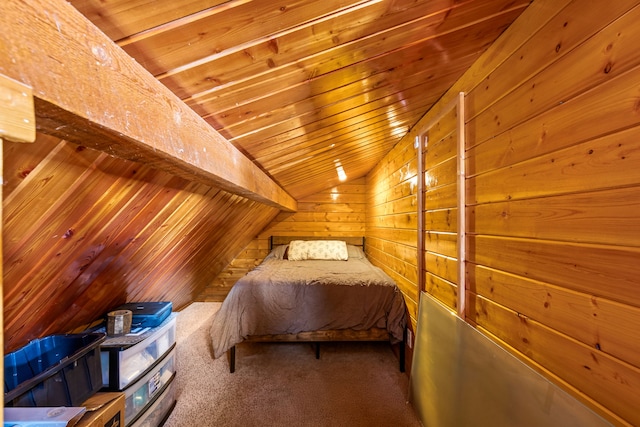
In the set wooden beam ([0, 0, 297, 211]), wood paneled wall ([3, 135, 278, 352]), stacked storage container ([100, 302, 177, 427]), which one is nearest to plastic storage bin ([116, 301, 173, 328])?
stacked storage container ([100, 302, 177, 427])

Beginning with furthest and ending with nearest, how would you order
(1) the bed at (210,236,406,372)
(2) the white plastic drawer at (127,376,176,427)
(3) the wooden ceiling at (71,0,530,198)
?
(1) the bed at (210,236,406,372), (2) the white plastic drawer at (127,376,176,427), (3) the wooden ceiling at (71,0,530,198)

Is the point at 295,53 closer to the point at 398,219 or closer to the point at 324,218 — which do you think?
the point at 398,219

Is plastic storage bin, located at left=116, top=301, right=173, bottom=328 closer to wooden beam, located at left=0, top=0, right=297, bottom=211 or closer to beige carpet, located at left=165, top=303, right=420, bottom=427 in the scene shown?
beige carpet, located at left=165, top=303, right=420, bottom=427

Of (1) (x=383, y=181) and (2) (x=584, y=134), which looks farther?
(1) (x=383, y=181)

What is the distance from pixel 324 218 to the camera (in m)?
4.30

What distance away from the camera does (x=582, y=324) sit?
2.42 ft

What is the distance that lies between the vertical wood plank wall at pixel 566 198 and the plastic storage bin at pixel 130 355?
183 centimetres

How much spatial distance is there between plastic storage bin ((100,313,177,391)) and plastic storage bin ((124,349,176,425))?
5 centimetres

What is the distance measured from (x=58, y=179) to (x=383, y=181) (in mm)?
2750

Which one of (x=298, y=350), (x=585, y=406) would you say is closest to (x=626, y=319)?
(x=585, y=406)

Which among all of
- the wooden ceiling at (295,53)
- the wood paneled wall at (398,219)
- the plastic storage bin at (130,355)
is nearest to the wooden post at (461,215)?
the wooden ceiling at (295,53)

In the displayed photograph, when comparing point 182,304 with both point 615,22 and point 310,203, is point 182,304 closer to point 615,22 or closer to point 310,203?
point 310,203

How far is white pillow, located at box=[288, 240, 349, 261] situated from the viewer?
369 centimetres

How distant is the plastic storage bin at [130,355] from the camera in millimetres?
1375
